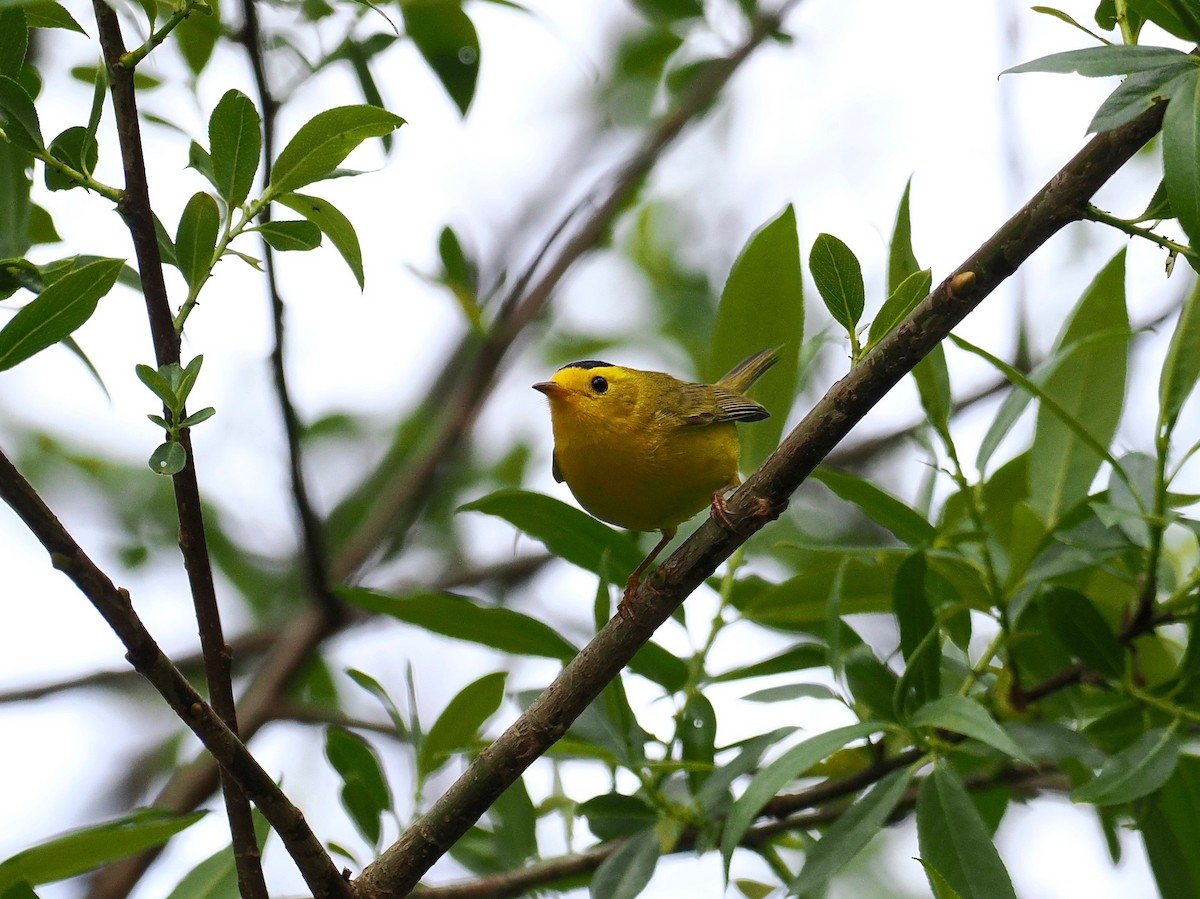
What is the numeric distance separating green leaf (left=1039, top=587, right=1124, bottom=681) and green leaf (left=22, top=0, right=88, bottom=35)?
5.04 feet

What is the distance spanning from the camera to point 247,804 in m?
1.53

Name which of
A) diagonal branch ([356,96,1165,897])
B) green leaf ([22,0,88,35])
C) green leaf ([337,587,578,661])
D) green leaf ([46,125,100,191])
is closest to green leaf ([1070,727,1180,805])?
diagonal branch ([356,96,1165,897])

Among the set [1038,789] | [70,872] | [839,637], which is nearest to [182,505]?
[70,872]

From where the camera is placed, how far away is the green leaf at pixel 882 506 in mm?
1963

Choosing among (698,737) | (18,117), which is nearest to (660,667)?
(698,737)

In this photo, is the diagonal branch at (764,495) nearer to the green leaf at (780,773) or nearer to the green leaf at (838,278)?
the green leaf at (838,278)

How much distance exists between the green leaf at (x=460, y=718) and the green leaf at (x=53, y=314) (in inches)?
39.0

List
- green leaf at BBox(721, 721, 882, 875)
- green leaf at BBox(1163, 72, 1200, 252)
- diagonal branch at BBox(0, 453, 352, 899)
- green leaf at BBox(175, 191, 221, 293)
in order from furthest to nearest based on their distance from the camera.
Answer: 1. green leaf at BBox(721, 721, 882, 875)
2. green leaf at BBox(175, 191, 221, 293)
3. green leaf at BBox(1163, 72, 1200, 252)
4. diagonal branch at BBox(0, 453, 352, 899)

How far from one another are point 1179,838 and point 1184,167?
122 centimetres

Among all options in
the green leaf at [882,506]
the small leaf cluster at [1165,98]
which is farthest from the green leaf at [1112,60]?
the green leaf at [882,506]

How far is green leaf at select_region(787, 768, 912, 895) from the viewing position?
1711 millimetres

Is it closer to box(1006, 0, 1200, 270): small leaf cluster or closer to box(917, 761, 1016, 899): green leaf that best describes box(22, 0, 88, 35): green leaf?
box(1006, 0, 1200, 270): small leaf cluster

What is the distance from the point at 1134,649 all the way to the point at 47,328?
1626 millimetres

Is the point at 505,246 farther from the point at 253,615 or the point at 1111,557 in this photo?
the point at 1111,557
